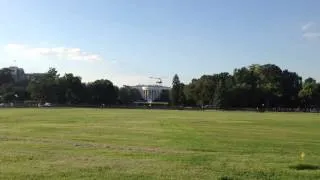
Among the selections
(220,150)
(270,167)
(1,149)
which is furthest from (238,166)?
(1,149)

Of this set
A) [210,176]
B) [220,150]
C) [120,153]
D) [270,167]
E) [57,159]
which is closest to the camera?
[210,176]

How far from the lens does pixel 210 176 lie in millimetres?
17641

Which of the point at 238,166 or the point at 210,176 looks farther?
the point at 238,166

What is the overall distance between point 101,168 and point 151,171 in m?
1.72

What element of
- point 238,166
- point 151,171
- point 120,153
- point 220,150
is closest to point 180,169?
point 151,171

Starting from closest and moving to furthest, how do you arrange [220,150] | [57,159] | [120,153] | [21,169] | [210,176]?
[210,176] → [21,169] → [57,159] → [120,153] → [220,150]

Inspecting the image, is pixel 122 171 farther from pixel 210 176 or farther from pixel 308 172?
pixel 308 172

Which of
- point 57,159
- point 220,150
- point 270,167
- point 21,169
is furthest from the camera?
point 220,150

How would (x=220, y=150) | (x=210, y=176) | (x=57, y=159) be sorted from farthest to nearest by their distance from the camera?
(x=220, y=150), (x=57, y=159), (x=210, y=176)

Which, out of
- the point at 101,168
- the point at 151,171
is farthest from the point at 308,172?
the point at 101,168

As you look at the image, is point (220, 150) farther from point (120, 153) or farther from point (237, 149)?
point (120, 153)

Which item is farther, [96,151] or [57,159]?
[96,151]

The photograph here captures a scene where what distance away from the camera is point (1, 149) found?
26.4 meters

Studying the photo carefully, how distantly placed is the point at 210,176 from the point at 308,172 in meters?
3.52
